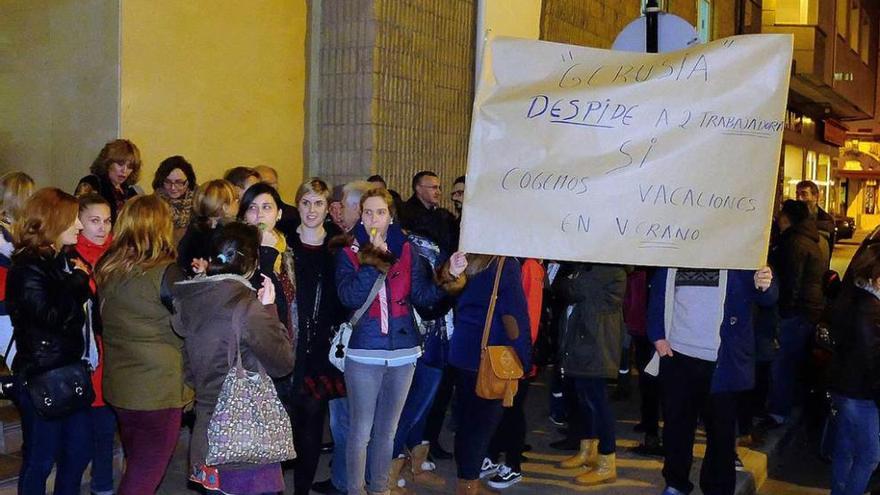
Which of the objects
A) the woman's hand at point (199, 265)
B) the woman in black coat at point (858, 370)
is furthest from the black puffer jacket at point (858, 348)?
the woman's hand at point (199, 265)

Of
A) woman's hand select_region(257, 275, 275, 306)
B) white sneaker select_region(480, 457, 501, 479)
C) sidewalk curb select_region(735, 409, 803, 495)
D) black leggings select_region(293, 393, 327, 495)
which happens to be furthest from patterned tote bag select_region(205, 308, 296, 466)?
sidewalk curb select_region(735, 409, 803, 495)

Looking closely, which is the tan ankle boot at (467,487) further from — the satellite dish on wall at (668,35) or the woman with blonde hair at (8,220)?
the satellite dish on wall at (668,35)

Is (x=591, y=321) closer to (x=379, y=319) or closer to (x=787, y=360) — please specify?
(x=379, y=319)

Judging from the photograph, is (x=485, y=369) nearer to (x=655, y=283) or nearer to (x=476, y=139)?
(x=655, y=283)

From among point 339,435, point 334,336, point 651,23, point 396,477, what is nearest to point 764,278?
point 651,23

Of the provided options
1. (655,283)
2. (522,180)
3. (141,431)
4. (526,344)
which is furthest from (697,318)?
(141,431)

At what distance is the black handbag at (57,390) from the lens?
4.79 m

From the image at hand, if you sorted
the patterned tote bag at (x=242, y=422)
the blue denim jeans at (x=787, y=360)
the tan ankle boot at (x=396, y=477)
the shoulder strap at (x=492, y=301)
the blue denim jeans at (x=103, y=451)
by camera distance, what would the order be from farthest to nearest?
the blue denim jeans at (x=787, y=360)
the tan ankle boot at (x=396, y=477)
the shoulder strap at (x=492, y=301)
the blue denim jeans at (x=103, y=451)
the patterned tote bag at (x=242, y=422)

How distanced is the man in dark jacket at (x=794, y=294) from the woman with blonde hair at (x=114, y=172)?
17.0 ft

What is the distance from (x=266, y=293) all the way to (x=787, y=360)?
568cm

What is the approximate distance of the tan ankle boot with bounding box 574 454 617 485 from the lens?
22.1ft

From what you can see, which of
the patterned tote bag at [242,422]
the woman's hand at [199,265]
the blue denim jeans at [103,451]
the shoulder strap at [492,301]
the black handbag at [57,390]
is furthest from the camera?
the shoulder strap at [492,301]

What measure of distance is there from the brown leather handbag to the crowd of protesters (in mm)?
16

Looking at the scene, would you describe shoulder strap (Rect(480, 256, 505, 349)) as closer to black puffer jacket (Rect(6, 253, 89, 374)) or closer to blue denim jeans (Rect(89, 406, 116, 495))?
blue denim jeans (Rect(89, 406, 116, 495))
